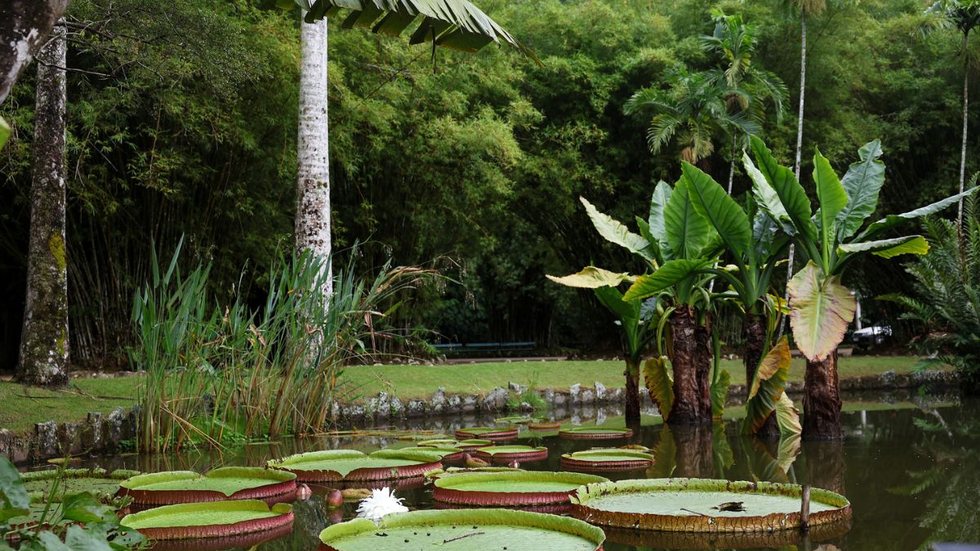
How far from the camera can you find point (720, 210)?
6297mm

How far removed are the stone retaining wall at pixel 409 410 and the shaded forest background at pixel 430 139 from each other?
34.5 inches

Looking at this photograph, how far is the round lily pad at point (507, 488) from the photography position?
360 cm

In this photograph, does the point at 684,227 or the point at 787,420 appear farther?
the point at 684,227

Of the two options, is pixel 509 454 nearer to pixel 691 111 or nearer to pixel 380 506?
pixel 380 506

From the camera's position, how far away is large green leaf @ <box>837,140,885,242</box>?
6160 mm

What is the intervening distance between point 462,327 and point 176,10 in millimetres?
15605

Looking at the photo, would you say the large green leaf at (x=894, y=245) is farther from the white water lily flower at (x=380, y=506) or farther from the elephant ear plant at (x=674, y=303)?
the white water lily flower at (x=380, y=506)

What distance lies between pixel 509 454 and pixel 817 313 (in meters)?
2.10

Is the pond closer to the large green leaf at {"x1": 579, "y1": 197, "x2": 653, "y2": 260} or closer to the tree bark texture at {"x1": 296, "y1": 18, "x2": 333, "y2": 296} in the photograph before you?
the large green leaf at {"x1": 579, "y1": 197, "x2": 653, "y2": 260}

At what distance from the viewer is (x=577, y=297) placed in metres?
19.8

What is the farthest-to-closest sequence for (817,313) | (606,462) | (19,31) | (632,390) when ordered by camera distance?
(632,390) < (817,313) < (606,462) < (19,31)

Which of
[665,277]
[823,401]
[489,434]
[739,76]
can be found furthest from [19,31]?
[739,76]

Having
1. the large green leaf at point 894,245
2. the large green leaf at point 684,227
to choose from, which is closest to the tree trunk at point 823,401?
the large green leaf at point 894,245

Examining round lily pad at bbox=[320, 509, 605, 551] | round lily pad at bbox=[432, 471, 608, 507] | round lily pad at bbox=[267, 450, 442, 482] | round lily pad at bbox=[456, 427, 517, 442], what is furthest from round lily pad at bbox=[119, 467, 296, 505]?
round lily pad at bbox=[456, 427, 517, 442]
